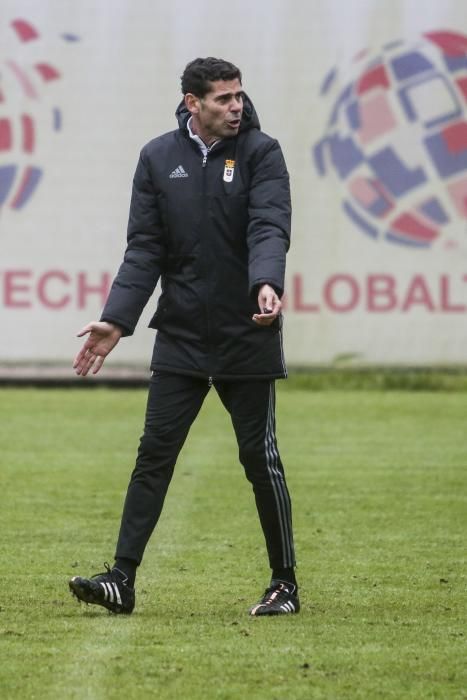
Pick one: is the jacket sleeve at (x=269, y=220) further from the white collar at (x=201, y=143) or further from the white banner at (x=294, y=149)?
the white banner at (x=294, y=149)

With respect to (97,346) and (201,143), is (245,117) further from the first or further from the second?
(97,346)

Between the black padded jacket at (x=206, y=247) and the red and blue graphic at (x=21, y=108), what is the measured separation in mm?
11285

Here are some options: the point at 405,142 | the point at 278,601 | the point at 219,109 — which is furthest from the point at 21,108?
the point at 278,601

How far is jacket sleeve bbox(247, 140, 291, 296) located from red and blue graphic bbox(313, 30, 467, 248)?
1120 cm

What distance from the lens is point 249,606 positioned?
6512 millimetres

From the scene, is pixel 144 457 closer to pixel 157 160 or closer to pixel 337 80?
pixel 157 160

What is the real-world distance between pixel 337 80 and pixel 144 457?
11.6m

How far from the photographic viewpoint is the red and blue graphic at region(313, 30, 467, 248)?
1742 cm

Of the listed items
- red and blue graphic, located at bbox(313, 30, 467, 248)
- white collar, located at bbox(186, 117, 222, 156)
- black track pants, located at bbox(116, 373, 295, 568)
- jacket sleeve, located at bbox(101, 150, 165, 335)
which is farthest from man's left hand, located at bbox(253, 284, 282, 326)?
red and blue graphic, located at bbox(313, 30, 467, 248)

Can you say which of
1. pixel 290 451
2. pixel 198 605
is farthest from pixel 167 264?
pixel 290 451

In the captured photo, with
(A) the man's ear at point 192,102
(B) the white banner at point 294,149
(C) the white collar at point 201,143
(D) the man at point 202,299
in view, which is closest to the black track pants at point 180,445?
(D) the man at point 202,299

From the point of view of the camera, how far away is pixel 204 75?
6.26 meters

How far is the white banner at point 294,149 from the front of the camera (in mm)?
17375

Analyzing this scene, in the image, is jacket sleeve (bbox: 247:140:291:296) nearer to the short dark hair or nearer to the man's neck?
the man's neck
